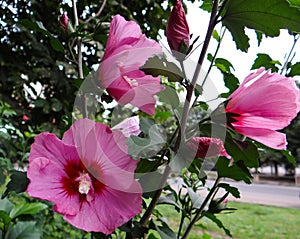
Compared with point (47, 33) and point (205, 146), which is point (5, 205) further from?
point (205, 146)

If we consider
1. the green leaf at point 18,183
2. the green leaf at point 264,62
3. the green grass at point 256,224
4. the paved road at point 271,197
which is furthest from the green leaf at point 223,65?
the paved road at point 271,197

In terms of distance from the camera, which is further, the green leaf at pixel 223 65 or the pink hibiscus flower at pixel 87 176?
the green leaf at pixel 223 65

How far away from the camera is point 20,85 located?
7.82 ft

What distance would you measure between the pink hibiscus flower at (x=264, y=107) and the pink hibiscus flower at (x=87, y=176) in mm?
136

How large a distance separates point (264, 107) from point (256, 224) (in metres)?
5.53

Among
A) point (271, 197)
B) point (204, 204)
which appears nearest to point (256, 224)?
point (271, 197)

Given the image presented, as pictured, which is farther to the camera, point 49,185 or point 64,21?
point 64,21

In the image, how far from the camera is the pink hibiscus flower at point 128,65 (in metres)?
0.45

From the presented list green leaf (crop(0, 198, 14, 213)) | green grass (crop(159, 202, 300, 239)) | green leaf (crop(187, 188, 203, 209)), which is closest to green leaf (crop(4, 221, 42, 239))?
green leaf (crop(0, 198, 14, 213))

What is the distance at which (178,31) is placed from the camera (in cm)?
45

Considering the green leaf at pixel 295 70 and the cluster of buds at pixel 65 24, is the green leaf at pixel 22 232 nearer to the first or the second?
the cluster of buds at pixel 65 24

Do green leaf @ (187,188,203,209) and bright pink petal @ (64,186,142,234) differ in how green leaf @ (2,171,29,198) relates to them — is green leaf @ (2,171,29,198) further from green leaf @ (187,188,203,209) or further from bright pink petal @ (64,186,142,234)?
green leaf @ (187,188,203,209)

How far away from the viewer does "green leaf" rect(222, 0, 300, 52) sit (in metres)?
0.44

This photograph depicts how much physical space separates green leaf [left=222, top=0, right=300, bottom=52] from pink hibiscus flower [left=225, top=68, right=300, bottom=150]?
0.07 m
